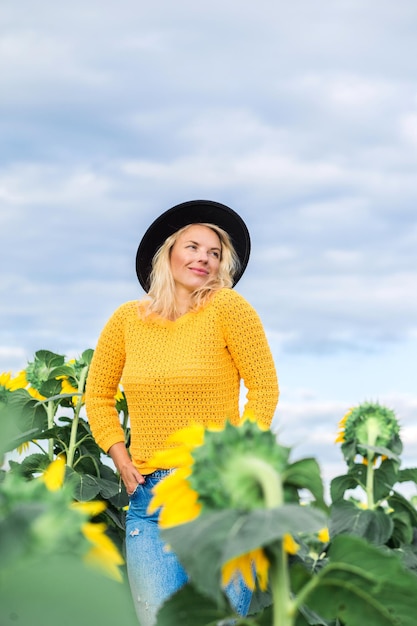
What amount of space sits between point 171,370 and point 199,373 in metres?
0.12

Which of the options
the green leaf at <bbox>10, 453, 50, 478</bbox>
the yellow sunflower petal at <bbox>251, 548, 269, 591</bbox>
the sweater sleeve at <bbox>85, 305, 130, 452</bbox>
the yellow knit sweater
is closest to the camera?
the yellow sunflower petal at <bbox>251, 548, 269, 591</bbox>

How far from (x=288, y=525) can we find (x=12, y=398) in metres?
3.89

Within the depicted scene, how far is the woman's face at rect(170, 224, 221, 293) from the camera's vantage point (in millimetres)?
3920

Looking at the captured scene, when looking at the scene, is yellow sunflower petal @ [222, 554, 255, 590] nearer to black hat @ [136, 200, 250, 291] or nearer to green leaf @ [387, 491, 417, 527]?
green leaf @ [387, 491, 417, 527]

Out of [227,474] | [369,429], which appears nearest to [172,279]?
[369,429]

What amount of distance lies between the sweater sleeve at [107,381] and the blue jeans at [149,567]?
23.1 inches

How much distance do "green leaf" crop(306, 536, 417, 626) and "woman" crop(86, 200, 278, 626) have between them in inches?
83.6

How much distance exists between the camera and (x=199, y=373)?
3551 millimetres

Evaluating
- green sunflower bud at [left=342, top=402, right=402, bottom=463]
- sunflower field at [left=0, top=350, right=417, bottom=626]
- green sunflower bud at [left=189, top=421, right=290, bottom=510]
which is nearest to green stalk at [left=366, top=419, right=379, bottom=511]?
green sunflower bud at [left=342, top=402, right=402, bottom=463]

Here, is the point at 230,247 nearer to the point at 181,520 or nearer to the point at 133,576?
the point at 133,576

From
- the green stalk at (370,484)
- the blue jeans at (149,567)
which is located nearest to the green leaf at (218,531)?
the green stalk at (370,484)

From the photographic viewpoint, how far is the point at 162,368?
3625 mm

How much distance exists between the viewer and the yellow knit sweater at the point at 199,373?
3572mm

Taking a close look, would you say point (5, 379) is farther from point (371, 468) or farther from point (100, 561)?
point (100, 561)
